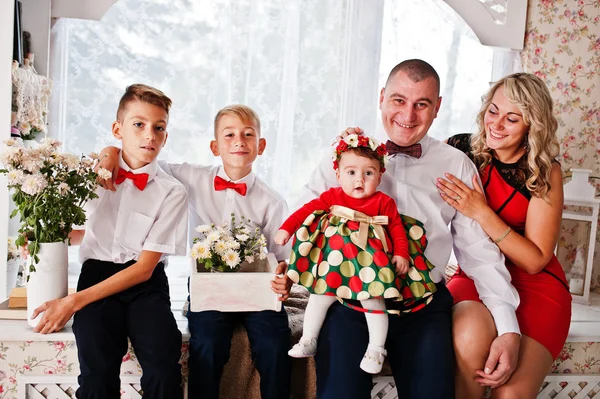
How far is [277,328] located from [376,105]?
73.4 inches

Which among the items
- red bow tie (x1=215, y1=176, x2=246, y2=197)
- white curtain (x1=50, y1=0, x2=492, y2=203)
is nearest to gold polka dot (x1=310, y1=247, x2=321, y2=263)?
red bow tie (x1=215, y1=176, x2=246, y2=197)

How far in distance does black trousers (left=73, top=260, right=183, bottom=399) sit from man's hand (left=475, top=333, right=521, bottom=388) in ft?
3.50

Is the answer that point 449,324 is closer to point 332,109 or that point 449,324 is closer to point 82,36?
point 332,109

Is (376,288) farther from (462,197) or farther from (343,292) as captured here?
(462,197)

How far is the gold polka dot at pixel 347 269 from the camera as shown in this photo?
6.50ft

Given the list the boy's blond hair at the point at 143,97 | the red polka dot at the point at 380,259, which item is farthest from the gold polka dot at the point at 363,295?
the boy's blond hair at the point at 143,97

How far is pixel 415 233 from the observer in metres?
2.12

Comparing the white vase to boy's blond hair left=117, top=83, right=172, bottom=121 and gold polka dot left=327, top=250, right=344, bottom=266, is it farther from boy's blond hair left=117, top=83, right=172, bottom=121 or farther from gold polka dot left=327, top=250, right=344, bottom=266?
gold polka dot left=327, top=250, right=344, bottom=266

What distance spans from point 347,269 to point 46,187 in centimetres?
109

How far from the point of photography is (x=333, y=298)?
208 centimetres

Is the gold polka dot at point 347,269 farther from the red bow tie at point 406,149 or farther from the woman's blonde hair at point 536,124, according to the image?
the woman's blonde hair at point 536,124

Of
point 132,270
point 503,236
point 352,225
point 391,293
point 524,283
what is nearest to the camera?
point 391,293

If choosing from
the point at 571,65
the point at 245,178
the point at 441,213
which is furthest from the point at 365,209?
the point at 571,65

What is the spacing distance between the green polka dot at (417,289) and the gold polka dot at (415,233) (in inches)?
6.9
